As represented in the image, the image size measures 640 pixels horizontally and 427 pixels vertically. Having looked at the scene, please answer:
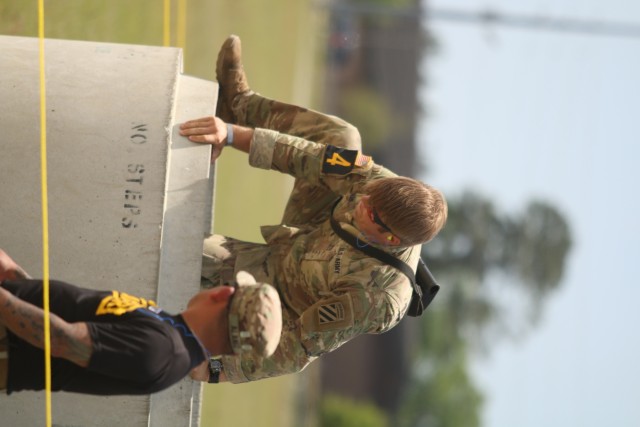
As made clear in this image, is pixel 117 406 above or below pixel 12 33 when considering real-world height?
below

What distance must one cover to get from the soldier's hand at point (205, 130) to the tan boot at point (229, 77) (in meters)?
0.81

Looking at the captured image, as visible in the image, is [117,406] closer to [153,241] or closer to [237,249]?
[153,241]

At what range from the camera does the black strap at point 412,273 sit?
16.0ft

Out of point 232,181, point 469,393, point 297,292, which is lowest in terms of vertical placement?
point 469,393

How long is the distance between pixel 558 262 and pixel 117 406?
46.0 meters

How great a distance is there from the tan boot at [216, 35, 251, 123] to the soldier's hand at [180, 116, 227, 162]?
0.81m

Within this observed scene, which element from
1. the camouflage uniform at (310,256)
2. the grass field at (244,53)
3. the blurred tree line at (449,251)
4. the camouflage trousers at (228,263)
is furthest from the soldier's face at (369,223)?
the blurred tree line at (449,251)

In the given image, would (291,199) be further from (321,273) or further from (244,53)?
(244,53)

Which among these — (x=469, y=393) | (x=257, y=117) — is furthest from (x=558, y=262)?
(x=257, y=117)

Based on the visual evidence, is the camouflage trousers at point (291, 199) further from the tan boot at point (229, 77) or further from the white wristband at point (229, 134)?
the white wristband at point (229, 134)

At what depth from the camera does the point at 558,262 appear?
48.4 meters

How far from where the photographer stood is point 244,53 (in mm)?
16125

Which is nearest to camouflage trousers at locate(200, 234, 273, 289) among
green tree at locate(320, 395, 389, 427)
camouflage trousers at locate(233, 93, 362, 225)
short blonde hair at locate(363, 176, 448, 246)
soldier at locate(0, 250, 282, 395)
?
camouflage trousers at locate(233, 93, 362, 225)

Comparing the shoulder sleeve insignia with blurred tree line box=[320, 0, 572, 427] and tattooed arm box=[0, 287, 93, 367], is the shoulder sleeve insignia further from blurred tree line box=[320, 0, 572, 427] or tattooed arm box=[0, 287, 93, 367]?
blurred tree line box=[320, 0, 572, 427]
